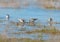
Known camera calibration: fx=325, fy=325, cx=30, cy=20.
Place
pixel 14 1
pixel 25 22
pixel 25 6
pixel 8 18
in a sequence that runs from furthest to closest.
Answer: pixel 14 1
pixel 25 6
pixel 8 18
pixel 25 22

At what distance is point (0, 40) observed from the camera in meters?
10.6

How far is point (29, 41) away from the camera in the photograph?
1075 cm

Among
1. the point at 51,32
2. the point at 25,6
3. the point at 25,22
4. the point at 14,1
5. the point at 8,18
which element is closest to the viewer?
the point at 51,32

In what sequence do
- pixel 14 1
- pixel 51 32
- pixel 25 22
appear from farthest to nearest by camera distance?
pixel 14 1 < pixel 25 22 < pixel 51 32

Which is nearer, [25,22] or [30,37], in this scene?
[30,37]

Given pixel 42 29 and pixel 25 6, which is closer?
pixel 42 29

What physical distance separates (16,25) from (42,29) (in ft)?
5.32

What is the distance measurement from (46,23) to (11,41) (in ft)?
15.3

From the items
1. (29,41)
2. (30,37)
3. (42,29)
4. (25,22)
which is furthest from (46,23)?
(29,41)

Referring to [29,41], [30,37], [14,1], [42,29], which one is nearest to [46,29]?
[42,29]

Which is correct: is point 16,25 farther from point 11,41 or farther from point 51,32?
point 11,41

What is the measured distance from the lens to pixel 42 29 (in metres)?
13.1

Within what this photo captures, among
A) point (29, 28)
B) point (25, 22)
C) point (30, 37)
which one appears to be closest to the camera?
point (30, 37)

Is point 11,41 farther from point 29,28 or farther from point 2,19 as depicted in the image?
point 2,19
